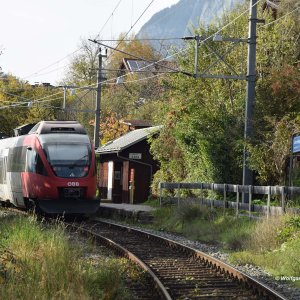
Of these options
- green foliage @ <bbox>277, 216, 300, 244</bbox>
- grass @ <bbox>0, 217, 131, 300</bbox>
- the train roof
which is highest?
the train roof

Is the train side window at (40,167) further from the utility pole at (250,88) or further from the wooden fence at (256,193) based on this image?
the utility pole at (250,88)

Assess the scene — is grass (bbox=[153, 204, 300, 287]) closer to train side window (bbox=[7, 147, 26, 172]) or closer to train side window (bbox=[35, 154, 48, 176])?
train side window (bbox=[35, 154, 48, 176])

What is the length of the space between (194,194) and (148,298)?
17.4 meters

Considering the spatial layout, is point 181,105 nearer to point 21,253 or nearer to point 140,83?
point 21,253

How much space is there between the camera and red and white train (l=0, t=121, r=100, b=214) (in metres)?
21.1

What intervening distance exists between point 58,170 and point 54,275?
13131 mm

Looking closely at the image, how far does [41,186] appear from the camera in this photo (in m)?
21.2

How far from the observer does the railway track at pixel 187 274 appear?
9.39 metres

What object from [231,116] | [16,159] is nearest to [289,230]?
[231,116]

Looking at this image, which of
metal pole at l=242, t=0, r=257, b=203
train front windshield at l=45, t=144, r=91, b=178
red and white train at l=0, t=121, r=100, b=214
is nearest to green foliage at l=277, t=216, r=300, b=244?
metal pole at l=242, t=0, r=257, b=203

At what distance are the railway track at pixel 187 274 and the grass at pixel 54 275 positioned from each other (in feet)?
2.36

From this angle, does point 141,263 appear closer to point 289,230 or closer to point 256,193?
point 289,230

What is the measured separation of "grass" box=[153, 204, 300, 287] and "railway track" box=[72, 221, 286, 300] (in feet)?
2.77

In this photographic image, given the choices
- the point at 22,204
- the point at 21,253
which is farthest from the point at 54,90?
the point at 21,253
